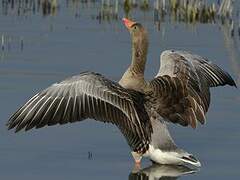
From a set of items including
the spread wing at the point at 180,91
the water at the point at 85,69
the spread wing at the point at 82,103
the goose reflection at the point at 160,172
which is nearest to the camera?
the spread wing at the point at 82,103

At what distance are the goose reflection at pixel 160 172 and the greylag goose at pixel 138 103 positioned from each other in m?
0.10

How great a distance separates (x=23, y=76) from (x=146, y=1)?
6960 mm

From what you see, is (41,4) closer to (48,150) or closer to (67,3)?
(67,3)

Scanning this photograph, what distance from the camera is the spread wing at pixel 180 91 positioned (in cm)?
1095

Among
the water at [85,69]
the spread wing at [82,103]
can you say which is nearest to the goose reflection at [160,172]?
the water at [85,69]

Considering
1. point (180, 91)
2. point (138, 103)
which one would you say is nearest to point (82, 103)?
point (138, 103)

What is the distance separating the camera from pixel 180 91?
11.1 m

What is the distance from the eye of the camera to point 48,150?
1086 cm

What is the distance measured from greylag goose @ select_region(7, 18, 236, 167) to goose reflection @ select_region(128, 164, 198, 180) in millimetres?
99

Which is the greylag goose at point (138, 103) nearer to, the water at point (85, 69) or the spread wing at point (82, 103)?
the spread wing at point (82, 103)

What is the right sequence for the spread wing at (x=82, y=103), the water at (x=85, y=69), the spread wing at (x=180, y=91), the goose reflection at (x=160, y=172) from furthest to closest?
the spread wing at (x=180, y=91)
the water at (x=85, y=69)
the goose reflection at (x=160, y=172)
the spread wing at (x=82, y=103)

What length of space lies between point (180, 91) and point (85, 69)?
372cm

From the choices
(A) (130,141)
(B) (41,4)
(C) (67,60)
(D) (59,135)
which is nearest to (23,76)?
(C) (67,60)

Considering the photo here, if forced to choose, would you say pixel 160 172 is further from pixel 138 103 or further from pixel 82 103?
pixel 82 103
